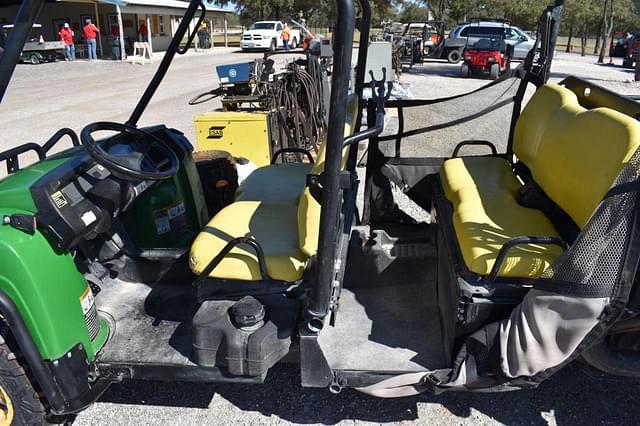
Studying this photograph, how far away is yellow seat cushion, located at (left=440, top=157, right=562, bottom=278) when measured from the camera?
6.75 feet

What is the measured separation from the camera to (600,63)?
960 inches

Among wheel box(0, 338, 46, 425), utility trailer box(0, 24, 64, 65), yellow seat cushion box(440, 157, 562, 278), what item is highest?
utility trailer box(0, 24, 64, 65)

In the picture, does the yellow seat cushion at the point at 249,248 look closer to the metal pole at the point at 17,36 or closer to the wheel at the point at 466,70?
the metal pole at the point at 17,36

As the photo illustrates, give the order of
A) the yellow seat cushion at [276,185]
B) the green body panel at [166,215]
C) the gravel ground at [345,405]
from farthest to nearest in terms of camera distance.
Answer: the yellow seat cushion at [276,185] < the green body panel at [166,215] < the gravel ground at [345,405]

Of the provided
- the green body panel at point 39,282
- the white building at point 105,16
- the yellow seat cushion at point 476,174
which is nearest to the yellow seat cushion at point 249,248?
the green body panel at point 39,282

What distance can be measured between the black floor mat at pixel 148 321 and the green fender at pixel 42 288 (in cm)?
28

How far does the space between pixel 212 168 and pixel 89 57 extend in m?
24.3

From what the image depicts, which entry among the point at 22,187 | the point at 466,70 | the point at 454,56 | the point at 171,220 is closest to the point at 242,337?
the point at 22,187

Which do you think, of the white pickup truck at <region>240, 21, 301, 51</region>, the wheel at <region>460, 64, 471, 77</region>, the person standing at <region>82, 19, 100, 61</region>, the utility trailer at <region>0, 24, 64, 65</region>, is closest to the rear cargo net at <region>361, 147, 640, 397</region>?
the wheel at <region>460, 64, 471, 77</region>

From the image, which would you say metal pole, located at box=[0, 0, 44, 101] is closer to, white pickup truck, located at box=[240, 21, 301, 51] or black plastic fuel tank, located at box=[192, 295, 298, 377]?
black plastic fuel tank, located at box=[192, 295, 298, 377]

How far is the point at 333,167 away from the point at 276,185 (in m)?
1.62

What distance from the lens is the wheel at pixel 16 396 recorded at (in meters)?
1.96

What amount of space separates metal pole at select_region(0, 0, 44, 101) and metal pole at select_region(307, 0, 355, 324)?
1143mm

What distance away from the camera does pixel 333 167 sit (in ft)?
5.73
